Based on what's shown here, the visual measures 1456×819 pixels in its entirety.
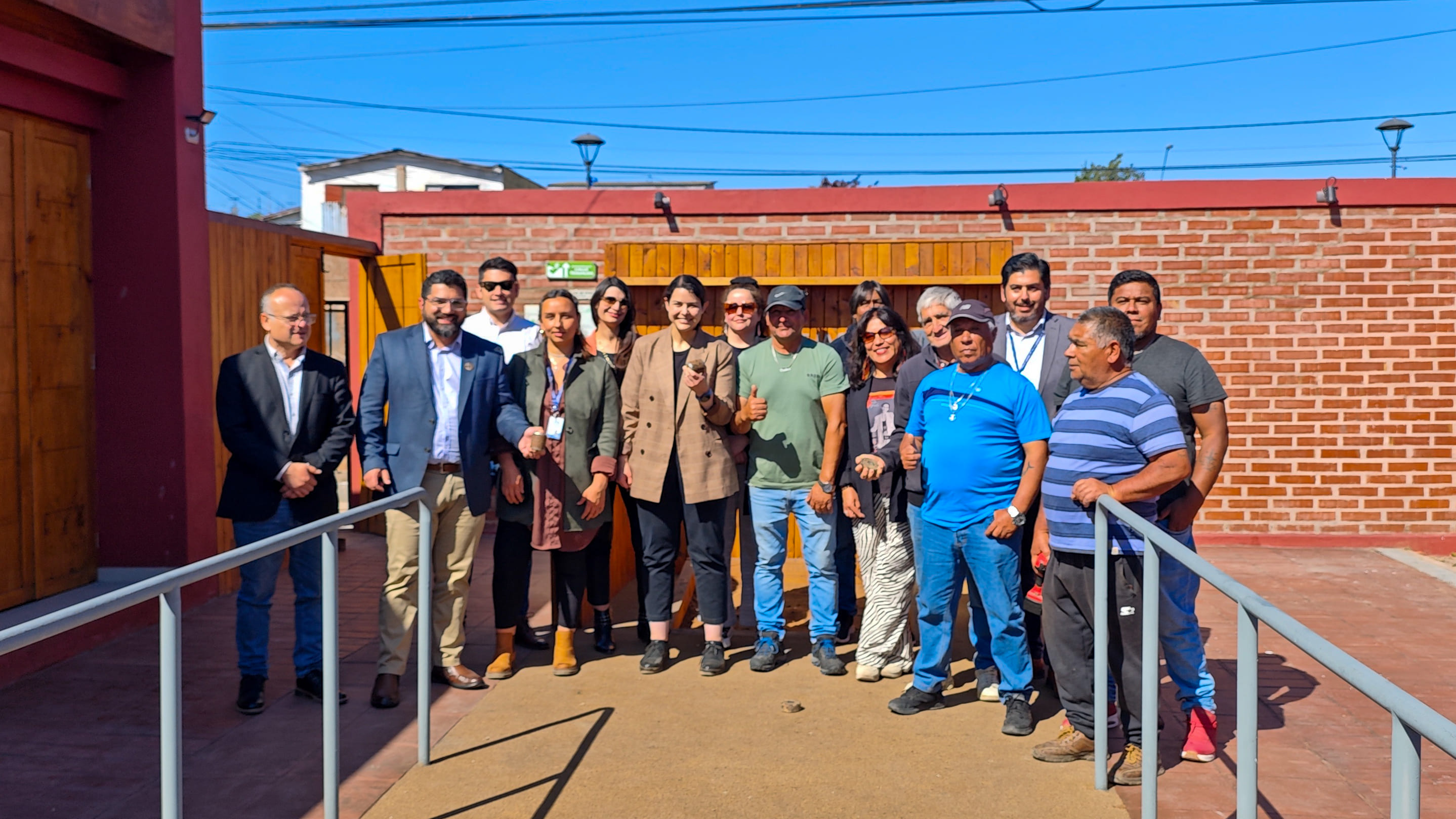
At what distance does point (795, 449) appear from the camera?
17.4ft

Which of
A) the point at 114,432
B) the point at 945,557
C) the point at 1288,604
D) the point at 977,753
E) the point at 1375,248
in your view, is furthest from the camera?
the point at 1375,248

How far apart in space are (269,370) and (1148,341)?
3715 millimetres

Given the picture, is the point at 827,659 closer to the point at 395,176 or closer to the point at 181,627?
the point at 181,627

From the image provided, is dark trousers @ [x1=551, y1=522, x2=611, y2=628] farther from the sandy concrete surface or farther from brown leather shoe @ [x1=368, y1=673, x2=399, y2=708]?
brown leather shoe @ [x1=368, y1=673, x2=399, y2=708]

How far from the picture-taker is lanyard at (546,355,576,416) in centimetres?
537

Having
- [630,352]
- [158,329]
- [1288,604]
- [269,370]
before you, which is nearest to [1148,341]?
[630,352]

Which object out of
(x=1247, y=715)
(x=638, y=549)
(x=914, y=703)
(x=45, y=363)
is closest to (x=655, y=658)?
(x=638, y=549)

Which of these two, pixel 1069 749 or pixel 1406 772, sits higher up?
pixel 1406 772

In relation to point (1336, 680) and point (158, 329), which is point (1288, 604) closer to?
point (1336, 680)

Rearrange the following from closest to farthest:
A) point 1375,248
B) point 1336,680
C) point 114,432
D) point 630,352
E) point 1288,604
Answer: point 1336,680 → point 630,352 → point 114,432 → point 1288,604 → point 1375,248

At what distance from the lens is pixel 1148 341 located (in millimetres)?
4477

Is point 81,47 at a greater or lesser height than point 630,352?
greater

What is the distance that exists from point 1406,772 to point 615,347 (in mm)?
4341

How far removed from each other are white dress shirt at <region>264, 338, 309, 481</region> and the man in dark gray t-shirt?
3509mm
